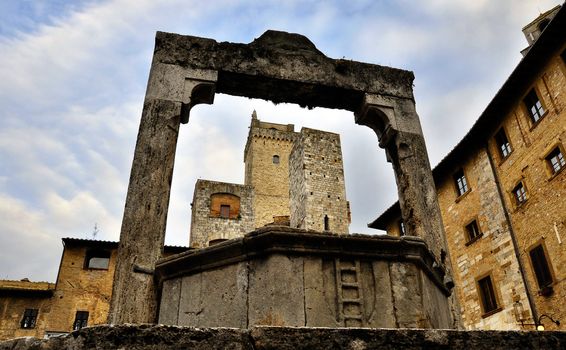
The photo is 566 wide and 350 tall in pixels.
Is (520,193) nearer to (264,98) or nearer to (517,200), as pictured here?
(517,200)

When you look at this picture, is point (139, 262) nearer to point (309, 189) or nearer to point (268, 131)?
point (309, 189)

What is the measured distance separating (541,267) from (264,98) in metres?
11.7

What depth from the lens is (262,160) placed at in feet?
144

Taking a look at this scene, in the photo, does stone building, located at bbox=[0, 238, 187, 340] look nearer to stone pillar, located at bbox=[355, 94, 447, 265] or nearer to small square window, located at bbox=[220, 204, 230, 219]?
small square window, located at bbox=[220, 204, 230, 219]

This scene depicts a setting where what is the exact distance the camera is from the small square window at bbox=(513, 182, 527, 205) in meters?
14.8

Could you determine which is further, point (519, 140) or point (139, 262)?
point (519, 140)

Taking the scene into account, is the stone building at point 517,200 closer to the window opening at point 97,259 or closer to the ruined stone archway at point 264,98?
the ruined stone archway at point 264,98

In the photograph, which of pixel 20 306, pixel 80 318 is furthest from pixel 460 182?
pixel 20 306

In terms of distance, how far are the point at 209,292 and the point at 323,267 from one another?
A: 0.97m

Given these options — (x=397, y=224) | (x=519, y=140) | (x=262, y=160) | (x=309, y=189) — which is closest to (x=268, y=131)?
(x=262, y=160)

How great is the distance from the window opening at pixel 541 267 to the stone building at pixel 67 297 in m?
14.5

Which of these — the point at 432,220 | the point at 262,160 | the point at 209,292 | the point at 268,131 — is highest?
the point at 268,131

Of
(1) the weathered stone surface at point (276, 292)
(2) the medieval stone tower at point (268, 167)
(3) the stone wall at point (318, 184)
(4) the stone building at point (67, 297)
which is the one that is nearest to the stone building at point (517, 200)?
(3) the stone wall at point (318, 184)

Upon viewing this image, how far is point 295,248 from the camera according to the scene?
3691 millimetres
